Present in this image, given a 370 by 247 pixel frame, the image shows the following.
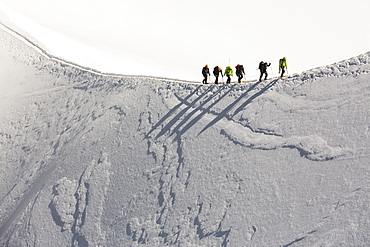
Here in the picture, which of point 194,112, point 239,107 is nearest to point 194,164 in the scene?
point 194,112

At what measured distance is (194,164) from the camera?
70.0ft

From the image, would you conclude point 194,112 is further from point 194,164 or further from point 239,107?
point 194,164

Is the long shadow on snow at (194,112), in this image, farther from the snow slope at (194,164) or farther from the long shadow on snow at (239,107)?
the long shadow on snow at (239,107)

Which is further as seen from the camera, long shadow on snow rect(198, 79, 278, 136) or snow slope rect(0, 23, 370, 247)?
long shadow on snow rect(198, 79, 278, 136)

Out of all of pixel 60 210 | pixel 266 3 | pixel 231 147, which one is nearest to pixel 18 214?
pixel 60 210

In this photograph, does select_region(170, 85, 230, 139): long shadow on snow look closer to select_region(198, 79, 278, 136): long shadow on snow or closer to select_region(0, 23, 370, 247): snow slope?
select_region(0, 23, 370, 247): snow slope

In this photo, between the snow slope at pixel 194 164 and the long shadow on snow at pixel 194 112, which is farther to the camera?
the long shadow on snow at pixel 194 112

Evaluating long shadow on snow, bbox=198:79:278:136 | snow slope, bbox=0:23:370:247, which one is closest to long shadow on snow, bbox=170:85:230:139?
snow slope, bbox=0:23:370:247

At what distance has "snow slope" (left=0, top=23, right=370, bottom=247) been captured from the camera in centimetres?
1867

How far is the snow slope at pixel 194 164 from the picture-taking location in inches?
735

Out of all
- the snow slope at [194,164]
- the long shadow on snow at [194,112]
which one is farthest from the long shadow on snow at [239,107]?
the long shadow on snow at [194,112]

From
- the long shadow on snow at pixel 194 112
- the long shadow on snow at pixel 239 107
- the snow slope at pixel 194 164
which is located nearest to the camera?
the snow slope at pixel 194 164

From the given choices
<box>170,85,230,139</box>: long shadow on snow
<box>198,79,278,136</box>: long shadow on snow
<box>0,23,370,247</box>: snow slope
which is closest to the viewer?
<box>0,23,370,247</box>: snow slope

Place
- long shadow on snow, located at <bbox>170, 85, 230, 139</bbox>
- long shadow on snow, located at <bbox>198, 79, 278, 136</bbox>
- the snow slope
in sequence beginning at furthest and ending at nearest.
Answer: long shadow on snow, located at <bbox>170, 85, 230, 139</bbox>, long shadow on snow, located at <bbox>198, 79, 278, 136</bbox>, the snow slope
